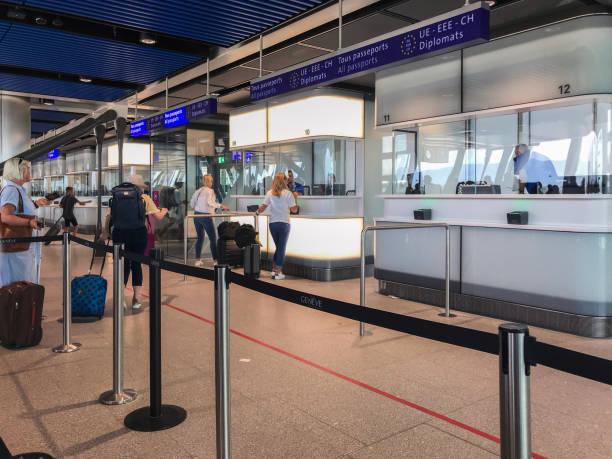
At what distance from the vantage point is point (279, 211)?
27.1 ft

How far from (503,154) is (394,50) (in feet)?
15.3

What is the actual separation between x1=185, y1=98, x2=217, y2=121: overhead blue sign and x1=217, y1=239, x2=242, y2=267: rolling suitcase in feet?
7.55

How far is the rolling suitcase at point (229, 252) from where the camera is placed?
9289 mm

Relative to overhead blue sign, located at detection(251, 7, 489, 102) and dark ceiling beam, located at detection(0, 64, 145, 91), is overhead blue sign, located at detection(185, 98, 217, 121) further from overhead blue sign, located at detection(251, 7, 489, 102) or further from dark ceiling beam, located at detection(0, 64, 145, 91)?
overhead blue sign, located at detection(251, 7, 489, 102)

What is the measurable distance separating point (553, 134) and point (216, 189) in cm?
812

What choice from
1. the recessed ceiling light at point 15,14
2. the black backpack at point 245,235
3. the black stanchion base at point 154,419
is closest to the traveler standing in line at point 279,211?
the black backpack at point 245,235

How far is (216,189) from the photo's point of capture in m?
13.5

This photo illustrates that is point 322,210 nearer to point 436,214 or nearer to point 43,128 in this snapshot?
point 436,214

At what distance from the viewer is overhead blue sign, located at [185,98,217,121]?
30.1ft

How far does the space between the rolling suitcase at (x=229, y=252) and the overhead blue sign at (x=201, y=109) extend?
2.30 meters

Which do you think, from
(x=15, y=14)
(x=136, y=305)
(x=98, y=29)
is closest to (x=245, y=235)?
(x=136, y=305)

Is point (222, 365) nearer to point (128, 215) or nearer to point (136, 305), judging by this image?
point (128, 215)

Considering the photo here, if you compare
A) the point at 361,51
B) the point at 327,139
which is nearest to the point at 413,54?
the point at 361,51

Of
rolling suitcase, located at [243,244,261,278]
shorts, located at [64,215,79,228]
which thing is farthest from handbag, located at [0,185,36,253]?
shorts, located at [64,215,79,228]
